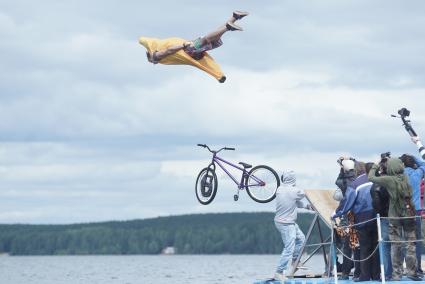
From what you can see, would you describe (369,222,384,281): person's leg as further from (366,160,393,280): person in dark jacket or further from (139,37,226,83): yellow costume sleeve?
(139,37,226,83): yellow costume sleeve

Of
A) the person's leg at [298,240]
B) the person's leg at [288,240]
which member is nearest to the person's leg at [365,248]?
the person's leg at [288,240]

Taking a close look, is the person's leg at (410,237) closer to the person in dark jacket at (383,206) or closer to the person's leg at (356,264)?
the person in dark jacket at (383,206)

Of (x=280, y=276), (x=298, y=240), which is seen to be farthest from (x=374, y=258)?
(x=280, y=276)

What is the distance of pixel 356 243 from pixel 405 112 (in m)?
3.31

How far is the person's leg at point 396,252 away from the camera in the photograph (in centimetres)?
2295

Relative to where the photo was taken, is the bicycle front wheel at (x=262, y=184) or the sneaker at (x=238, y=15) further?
the bicycle front wheel at (x=262, y=184)

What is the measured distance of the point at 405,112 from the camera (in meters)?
24.8

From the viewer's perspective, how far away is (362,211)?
76.8 feet

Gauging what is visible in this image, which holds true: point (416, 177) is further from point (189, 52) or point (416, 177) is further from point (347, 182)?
point (189, 52)

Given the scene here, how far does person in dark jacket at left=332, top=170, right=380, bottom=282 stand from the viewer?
23344 millimetres

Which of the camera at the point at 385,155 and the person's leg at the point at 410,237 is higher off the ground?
the camera at the point at 385,155

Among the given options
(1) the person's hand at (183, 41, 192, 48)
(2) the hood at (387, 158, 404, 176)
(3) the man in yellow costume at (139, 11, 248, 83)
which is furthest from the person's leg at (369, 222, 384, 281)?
(1) the person's hand at (183, 41, 192, 48)

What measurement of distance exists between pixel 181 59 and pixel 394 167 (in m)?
5.19

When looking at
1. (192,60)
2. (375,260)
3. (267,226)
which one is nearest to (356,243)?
(375,260)
